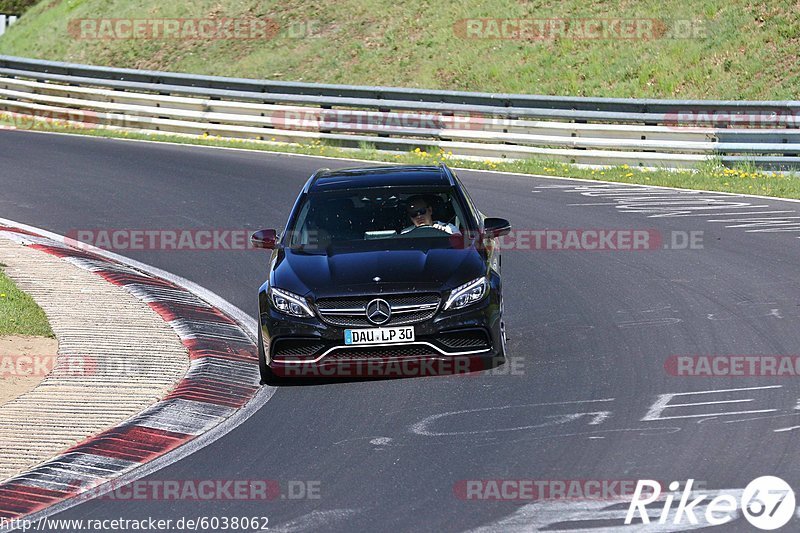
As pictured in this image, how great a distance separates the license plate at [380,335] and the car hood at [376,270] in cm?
31

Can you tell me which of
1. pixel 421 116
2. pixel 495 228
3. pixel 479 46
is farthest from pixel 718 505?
pixel 479 46

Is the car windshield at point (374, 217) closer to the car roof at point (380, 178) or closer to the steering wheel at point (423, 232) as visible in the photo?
the steering wheel at point (423, 232)

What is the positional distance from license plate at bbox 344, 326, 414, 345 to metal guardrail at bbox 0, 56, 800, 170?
1229 cm

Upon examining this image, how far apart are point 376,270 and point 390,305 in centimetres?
42

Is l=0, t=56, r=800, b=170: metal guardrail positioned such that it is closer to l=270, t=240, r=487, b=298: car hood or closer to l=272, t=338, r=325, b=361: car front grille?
l=270, t=240, r=487, b=298: car hood

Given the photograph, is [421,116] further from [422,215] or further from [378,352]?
[378,352]

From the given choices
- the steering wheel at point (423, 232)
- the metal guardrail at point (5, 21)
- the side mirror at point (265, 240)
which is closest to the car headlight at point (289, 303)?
the side mirror at point (265, 240)

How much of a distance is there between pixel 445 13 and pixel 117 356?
25.7 m

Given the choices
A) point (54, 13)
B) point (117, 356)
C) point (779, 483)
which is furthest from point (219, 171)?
point (54, 13)

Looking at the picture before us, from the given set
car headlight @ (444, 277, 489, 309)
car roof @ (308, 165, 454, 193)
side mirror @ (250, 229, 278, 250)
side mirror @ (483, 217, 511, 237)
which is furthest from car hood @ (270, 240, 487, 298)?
Result: car roof @ (308, 165, 454, 193)

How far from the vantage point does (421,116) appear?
24.2 metres

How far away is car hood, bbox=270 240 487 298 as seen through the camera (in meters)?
9.82

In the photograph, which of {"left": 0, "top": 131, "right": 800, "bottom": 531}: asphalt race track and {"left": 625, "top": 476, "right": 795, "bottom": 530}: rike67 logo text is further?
{"left": 0, "top": 131, "right": 800, "bottom": 531}: asphalt race track

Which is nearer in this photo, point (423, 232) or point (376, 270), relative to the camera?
point (376, 270)
